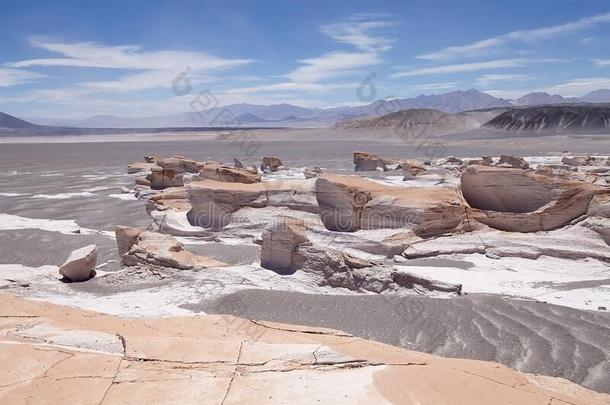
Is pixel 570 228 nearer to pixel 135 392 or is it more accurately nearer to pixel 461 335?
pixel 461 335

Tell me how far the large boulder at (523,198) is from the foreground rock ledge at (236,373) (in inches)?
207

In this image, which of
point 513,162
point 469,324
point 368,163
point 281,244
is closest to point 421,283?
point 469,324

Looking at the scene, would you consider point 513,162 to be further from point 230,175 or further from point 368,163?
point 230,175

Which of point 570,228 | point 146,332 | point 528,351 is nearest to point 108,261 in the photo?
point 146,332

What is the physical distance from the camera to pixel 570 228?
878 centimetres

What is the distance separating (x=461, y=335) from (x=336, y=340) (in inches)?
73.4

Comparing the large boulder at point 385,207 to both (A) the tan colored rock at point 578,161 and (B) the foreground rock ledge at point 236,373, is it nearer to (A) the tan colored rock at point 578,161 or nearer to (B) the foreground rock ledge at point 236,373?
(B) the foreground rock ledge at point 236,373

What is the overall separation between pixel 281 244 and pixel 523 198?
4332 mm

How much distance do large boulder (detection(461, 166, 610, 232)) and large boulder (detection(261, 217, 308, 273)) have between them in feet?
10.9

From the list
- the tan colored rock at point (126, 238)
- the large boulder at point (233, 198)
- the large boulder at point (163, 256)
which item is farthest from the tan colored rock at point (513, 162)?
the tan colored rock at point (126, 238)

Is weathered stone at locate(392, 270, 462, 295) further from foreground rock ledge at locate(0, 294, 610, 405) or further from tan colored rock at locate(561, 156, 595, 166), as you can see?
tan colored rock at locate(561, 156, 595, 166)

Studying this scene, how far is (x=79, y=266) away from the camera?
7.54m

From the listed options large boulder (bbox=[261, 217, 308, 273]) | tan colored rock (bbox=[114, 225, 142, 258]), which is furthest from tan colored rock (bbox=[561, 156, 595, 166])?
tan colored rock (bbox=[114, 225, 142, 258])

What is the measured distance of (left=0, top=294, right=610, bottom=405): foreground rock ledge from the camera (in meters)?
3.30
